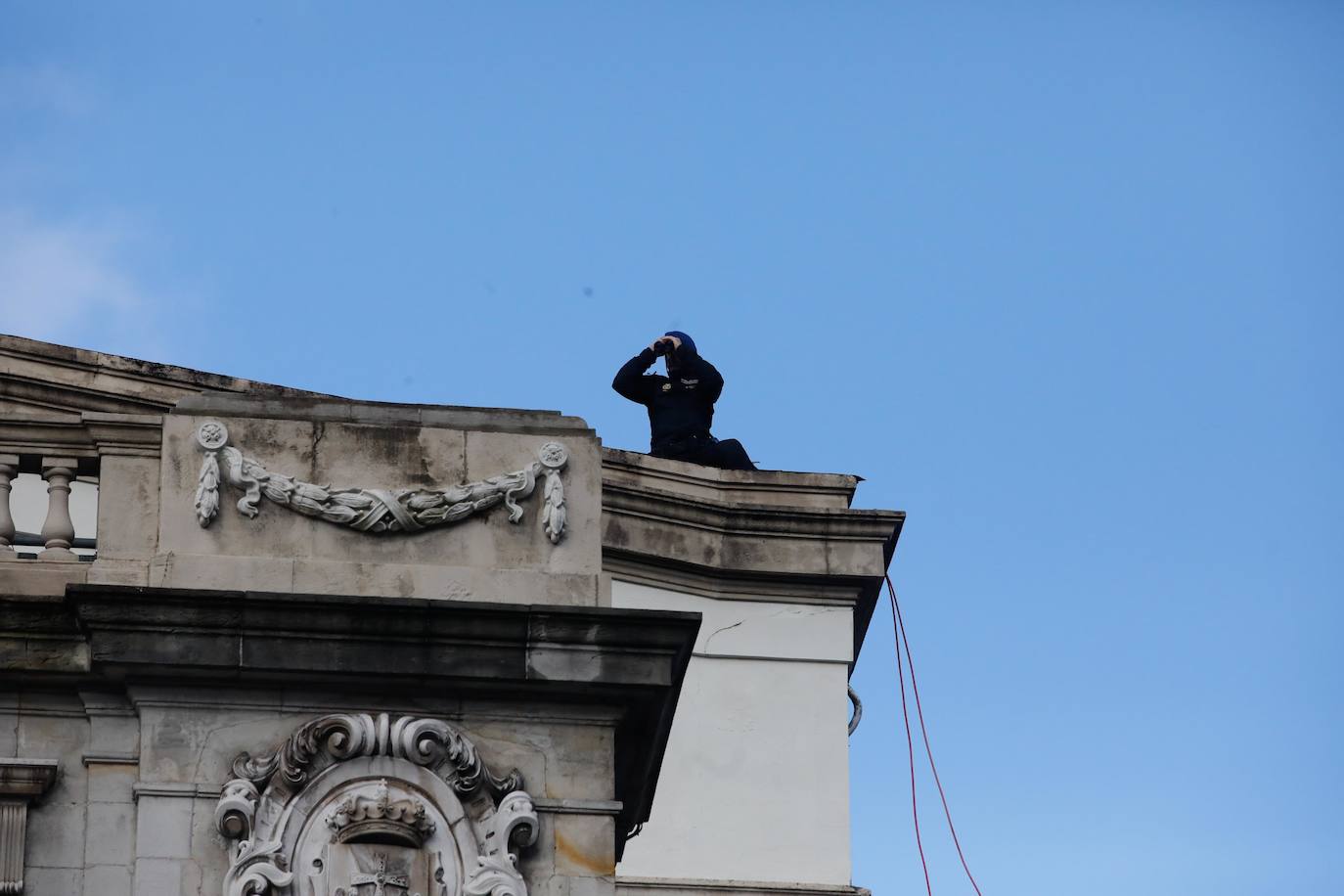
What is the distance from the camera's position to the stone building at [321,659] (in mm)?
19125

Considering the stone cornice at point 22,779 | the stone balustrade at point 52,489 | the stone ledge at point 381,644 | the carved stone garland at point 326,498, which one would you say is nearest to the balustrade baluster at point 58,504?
the stone balustrade at point 52,489

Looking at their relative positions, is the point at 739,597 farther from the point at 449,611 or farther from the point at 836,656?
the point at 449,611

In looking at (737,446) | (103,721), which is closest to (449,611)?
(103,721)

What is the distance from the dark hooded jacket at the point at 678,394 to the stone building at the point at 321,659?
29.3 feet

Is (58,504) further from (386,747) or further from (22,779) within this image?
(386,747)

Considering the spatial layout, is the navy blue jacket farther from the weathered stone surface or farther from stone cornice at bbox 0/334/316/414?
the weathered stone surface

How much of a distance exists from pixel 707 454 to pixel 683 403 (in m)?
0.56

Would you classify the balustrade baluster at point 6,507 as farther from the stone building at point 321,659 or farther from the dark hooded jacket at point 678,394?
the dark hooded jacket at point 678,394

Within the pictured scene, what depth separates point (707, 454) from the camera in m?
30.4

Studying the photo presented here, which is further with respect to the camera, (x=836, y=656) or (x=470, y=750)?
(x=836, y=656)

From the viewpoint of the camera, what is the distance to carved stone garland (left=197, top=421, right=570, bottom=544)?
19922mm

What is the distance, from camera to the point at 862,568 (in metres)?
29.8

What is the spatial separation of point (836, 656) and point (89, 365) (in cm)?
737

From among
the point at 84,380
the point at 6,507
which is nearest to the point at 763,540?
the point at 84,380
